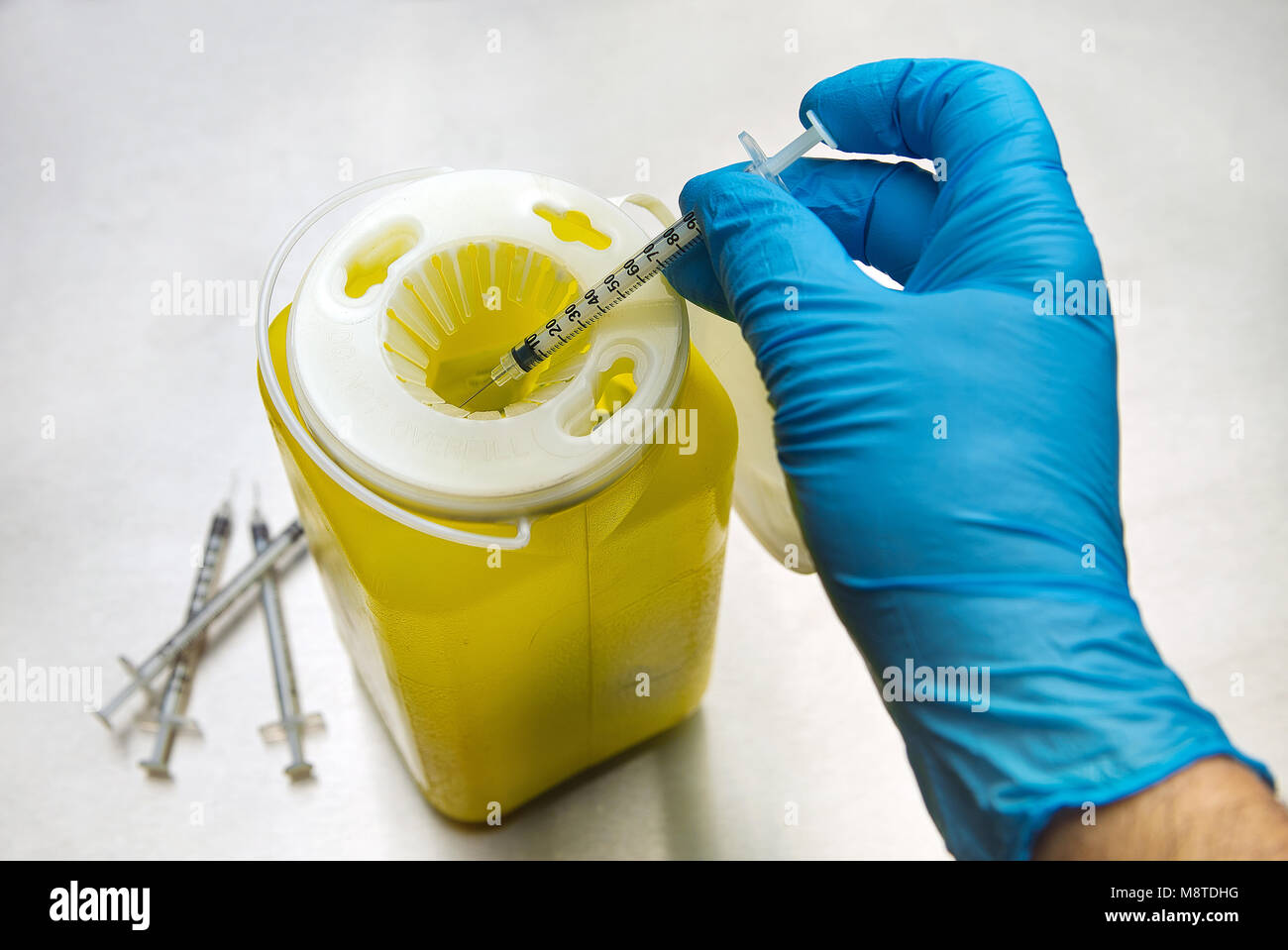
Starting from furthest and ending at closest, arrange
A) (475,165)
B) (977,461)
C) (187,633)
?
(475,165)
(187,633)
(977,461)

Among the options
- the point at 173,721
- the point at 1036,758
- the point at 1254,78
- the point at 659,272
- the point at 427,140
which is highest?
the point at 1254,78

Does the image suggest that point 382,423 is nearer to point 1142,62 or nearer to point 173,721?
point 173,721

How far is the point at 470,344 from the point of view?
956 millimetres

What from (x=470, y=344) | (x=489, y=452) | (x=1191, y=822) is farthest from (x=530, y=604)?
(x=1191, y=822)

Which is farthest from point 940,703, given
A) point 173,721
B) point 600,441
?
point 173,721

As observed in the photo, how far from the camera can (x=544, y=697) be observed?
988 millimetres

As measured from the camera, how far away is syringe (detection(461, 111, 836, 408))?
82cm

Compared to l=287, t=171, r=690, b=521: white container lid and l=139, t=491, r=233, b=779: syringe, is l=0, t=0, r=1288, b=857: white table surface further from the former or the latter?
l=287, t=171, r=690, b=521: white container lid

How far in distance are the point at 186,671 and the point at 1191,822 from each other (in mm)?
1074

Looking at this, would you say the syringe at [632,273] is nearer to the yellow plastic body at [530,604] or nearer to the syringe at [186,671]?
the yellow plastic body at [530,604]

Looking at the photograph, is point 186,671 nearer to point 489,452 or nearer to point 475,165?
point 489,452

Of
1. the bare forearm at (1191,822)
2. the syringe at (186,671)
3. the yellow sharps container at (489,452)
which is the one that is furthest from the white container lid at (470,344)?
the syringe at (186,671)

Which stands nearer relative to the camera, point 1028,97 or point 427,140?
point 1028,97

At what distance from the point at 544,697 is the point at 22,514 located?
813 millimetres
